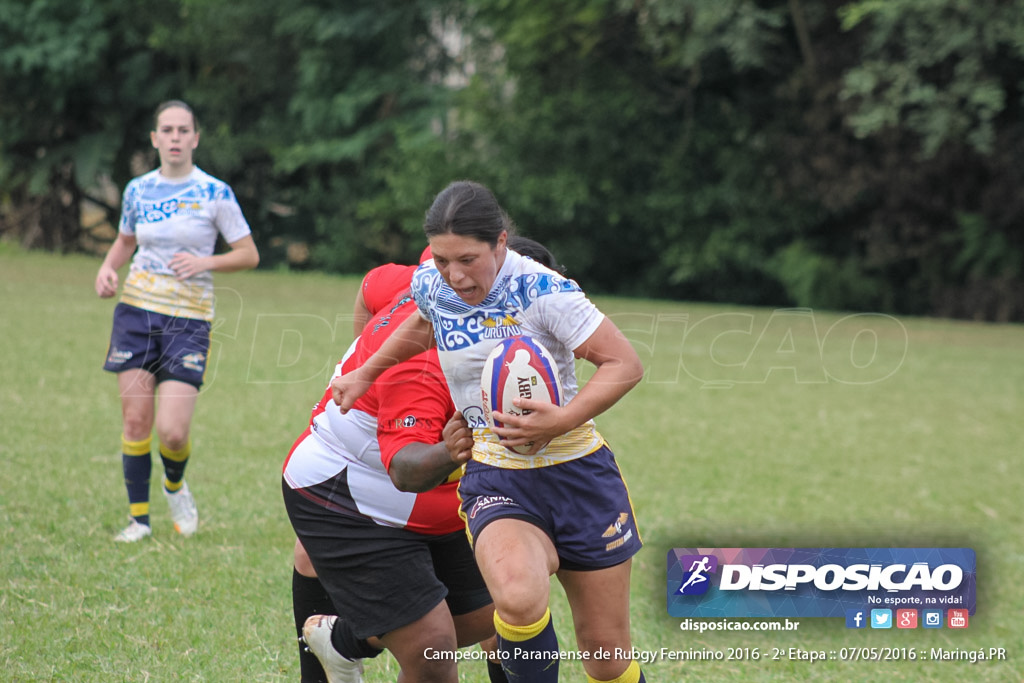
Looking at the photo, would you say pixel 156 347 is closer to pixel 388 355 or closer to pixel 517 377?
pixel 388 355

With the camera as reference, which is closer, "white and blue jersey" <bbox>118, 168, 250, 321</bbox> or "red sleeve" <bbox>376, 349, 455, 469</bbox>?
"red sleeve" <bbox>376, 349, 455, 469</bbox>

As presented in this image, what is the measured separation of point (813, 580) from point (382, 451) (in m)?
2.30

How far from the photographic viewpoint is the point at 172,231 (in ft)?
21.1

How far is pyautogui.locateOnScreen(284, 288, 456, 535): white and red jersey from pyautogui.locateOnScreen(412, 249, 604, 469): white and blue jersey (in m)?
0.15

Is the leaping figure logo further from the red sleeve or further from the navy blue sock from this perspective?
the navy blue sock

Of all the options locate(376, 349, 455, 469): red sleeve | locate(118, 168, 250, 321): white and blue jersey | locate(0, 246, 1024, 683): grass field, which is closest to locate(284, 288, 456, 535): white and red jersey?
locate(376, 349, 455, 469): red sleeve

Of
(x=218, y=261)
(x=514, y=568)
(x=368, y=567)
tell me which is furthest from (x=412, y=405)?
(x=218, y=261)

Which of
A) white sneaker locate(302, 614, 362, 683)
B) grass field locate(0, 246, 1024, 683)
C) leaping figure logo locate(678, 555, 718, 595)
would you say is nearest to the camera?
white sneaker locate(302, 614, 362, 683)

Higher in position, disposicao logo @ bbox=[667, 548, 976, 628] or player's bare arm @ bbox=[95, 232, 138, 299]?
player's bare arm @ bbox=[95, 232, 138, 299]

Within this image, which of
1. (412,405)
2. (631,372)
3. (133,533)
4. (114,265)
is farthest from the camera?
(114,265)

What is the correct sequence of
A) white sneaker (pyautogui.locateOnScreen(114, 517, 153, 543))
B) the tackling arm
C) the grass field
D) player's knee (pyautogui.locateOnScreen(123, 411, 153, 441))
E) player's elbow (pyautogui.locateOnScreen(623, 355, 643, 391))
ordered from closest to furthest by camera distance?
player's elbow (pyautogui.locateOnScreen(623, 355, 643, 391)) < the tackling arm < the grass field < white sneaker (pyautogui.locateOnScreen(114, 517, 153, 543)) < player's knee (pyautogui.locateOnScreen(123, 411, 153, 441))

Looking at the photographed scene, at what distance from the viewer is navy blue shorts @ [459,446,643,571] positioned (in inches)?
139

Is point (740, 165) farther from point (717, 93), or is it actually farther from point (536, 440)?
point (536, 440)

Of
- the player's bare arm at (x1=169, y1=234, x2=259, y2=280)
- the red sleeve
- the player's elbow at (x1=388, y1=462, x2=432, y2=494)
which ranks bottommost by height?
the player's bare arm at (x1=169, y1=234, x2=259, y2=280)
